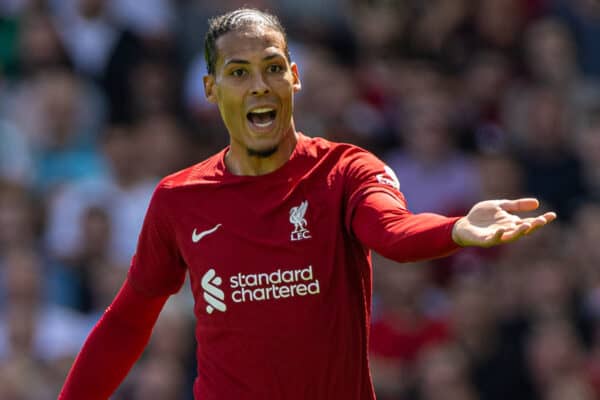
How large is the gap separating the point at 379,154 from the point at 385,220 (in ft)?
17.1

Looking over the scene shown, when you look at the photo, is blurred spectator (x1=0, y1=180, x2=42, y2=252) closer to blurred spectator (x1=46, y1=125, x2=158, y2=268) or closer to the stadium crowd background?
the stadium crowd background

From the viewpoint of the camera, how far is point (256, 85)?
4.29m

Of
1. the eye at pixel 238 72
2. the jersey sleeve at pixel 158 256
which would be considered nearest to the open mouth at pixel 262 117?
the eye at pixel 238 72

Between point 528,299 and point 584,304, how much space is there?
339 millimetres

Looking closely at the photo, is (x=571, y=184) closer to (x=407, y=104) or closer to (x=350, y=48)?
(x=407, y=104)

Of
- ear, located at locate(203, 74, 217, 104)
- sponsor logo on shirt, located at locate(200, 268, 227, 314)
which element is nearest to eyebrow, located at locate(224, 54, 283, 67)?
ear, located at locate(203, 74, 217, 104)

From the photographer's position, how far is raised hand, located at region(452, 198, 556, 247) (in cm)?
345

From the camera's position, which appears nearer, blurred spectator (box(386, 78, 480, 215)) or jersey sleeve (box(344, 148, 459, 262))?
jersey sleeve (box(344, 148, 459, 262))

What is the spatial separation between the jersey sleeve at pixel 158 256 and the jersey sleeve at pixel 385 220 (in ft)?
2.13

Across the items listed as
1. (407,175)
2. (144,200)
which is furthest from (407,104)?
(144,200)

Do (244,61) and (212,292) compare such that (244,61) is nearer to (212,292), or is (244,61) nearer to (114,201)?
(212,292)

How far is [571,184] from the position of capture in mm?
8492

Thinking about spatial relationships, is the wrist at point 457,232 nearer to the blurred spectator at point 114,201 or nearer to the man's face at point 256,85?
the man's face at point 256,85

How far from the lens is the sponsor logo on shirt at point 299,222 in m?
4.19
